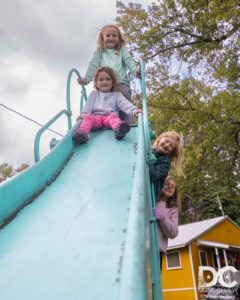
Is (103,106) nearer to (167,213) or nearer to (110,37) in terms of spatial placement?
(110,37)

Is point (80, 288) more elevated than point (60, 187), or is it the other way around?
point (60, 187)

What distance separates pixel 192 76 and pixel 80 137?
6823mm

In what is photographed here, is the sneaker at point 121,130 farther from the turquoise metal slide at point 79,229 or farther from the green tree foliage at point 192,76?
the green tree foliage at point 192,76

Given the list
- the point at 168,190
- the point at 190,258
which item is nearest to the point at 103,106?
the point at 168,190

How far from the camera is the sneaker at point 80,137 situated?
122 inches

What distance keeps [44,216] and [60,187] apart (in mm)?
470

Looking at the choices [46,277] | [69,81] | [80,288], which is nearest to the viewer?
[80,288]

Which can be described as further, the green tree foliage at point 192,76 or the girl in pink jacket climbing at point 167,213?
the green tree foliage at point 192,76

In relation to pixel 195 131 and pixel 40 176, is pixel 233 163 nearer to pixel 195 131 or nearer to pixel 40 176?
pixel 195 131

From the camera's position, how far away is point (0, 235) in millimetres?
1693

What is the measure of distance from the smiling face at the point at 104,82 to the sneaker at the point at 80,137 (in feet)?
3.69

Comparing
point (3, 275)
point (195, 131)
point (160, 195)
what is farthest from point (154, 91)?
point (3, 275)

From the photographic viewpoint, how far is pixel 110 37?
193 inches

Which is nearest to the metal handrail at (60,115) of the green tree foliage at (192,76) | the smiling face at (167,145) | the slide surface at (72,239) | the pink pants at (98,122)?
the pink pants at (98,122)
